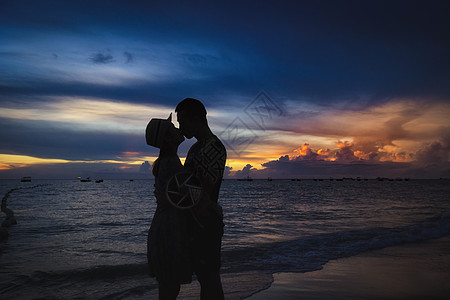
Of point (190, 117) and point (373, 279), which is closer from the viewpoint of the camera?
point (190, 117)

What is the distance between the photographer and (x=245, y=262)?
8.49 m

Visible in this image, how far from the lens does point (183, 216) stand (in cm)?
260

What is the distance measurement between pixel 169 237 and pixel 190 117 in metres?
1.00

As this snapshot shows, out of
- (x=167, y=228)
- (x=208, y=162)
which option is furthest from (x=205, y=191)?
(x=167, y=228)

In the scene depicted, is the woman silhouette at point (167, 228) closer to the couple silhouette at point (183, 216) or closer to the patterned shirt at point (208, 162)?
the couple silhouette at point (183, 216)

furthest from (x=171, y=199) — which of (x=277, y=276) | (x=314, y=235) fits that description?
(x=314, y=235)

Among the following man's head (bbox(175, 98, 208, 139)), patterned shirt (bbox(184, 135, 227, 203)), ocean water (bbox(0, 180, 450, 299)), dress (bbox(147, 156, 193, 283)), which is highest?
man's head (bbox(175, 98, 208, 139))

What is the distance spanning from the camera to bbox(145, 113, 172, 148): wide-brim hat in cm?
254

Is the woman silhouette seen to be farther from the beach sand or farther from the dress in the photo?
the beach sand

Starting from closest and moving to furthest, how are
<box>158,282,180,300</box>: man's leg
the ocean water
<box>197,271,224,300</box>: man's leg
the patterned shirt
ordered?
the patterned shirt < <box>158,282,180,300</box>: man's leg < <box>197,271,224,300</box>: man's leg < the ocean water

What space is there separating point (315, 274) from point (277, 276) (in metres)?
0.85

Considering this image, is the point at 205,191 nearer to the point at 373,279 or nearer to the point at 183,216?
the point at 183,216

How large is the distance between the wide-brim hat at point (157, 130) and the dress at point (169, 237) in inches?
6.3

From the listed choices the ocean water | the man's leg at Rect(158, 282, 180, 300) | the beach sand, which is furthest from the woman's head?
the beach sand
